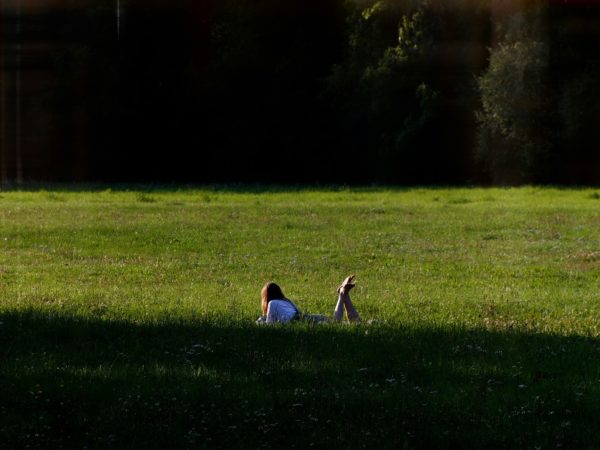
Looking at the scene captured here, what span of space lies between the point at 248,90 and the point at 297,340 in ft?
161

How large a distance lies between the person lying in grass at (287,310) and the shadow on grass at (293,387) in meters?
0.63

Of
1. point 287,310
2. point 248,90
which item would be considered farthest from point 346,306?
point 248,90

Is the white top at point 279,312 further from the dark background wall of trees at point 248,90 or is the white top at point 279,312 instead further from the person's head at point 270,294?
the dark background wall of trees at point 248,90

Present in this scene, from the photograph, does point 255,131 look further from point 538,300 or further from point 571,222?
point 538,300

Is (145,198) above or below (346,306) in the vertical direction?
above

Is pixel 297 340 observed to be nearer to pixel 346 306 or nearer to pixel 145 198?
pixel 346 306

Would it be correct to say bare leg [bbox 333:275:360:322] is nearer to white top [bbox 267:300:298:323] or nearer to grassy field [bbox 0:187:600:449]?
grassy field [bbox 0:187:600:449]

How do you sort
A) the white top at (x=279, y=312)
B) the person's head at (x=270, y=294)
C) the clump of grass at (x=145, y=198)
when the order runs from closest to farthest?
the white top at (x=279, y=312) → the person's head at (x=270, y=294) → the clump of grass at (x=145, y=198)

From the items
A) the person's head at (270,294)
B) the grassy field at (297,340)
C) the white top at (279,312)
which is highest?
the person's head at (270,294)

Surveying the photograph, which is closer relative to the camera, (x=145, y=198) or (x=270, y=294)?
(x=270, y=294)

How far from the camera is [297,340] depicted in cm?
1084

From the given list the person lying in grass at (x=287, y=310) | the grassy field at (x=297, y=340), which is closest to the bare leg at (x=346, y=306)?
the person lying in grass at (x=287, y=310)

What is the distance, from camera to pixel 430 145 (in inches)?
2184

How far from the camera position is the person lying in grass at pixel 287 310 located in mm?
12297
